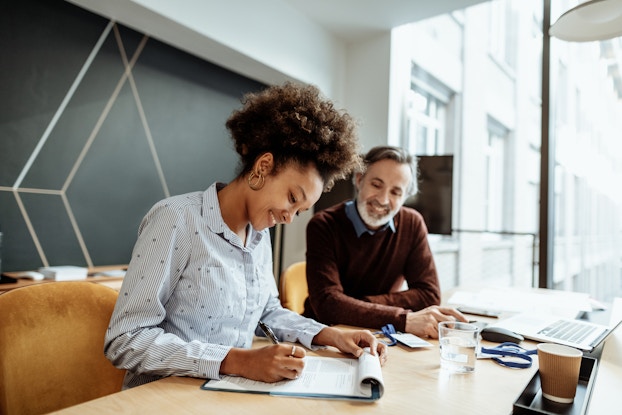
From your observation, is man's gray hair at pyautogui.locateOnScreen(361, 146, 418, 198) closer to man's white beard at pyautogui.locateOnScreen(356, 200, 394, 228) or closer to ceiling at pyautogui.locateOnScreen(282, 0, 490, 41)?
man's white beard at pyautogui.locateOnScreen(356, 200, 394, 228)

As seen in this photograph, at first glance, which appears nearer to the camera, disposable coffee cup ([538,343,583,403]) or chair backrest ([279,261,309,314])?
disposable coffee cup ([538,343,583,403])

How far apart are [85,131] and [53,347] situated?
1.80m

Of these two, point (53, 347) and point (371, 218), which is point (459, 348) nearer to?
point (371, 218)

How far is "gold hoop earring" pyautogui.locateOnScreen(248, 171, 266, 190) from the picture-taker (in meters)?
1.05

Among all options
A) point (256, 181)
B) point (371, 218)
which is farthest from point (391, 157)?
point (256, 181)

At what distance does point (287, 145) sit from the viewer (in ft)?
3.43

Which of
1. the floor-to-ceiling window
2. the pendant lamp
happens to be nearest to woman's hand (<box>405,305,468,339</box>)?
the pendant lamp

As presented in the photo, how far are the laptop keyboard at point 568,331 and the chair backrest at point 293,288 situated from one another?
3.29ft

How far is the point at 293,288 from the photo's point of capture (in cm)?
197

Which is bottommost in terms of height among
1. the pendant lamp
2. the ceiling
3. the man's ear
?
the man's ear

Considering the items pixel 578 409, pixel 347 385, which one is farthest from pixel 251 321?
pixel 578 409

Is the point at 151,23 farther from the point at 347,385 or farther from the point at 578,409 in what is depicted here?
the point at 578,409

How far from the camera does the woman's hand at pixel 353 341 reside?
99cm

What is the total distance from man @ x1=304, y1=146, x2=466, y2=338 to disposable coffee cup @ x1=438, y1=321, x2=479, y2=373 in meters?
0.58
